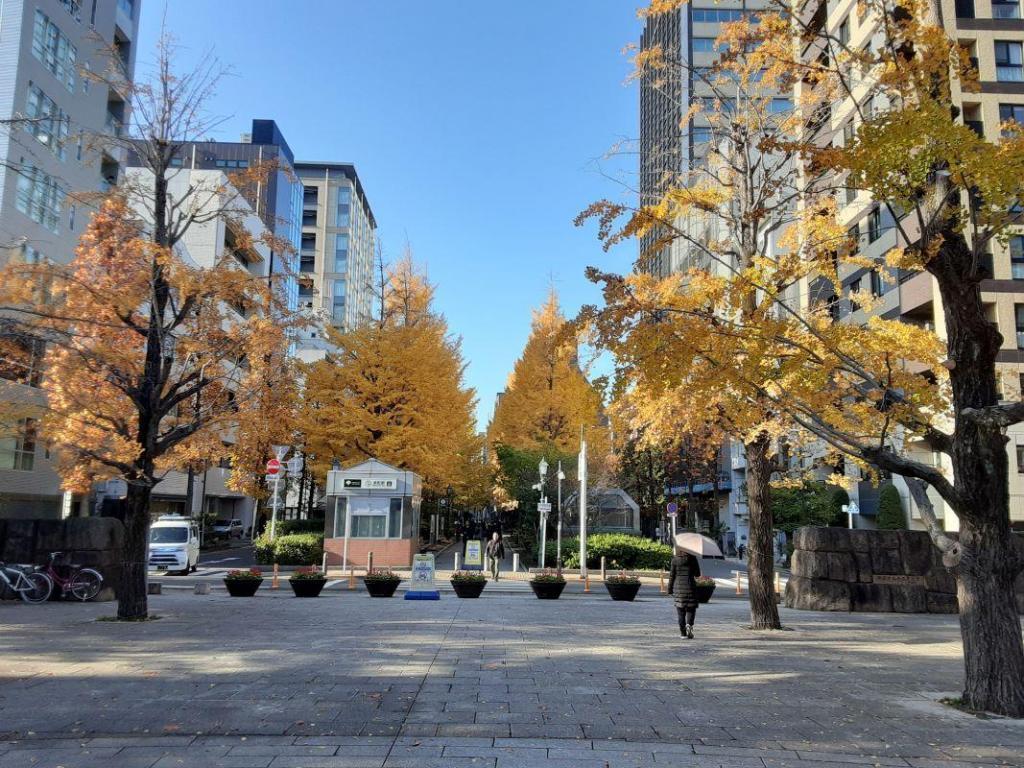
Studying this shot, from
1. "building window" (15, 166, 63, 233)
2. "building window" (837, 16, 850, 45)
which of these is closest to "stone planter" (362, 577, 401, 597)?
"building window" (15, 166, 63, 233)

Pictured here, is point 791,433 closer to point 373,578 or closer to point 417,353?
point 373,578

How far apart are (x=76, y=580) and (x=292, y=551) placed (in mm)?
12216

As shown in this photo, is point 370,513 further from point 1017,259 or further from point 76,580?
point 1017,259

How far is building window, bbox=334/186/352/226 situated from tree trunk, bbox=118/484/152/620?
278 feet

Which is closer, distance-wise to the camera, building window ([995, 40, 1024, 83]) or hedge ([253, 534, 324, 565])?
hedge ([253, 534, 324, 565])

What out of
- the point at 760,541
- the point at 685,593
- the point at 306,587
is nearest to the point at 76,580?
the point at 306,587

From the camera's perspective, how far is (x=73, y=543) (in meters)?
16.1

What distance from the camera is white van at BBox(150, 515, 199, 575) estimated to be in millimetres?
25703

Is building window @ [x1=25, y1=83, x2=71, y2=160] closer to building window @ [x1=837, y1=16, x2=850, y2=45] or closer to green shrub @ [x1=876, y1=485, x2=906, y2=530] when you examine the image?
building window @ [x1=837, y1=16, x2=850, y2=45]

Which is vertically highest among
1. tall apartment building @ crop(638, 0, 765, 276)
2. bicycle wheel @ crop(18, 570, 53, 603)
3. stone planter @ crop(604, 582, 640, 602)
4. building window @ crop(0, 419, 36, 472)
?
tall apartment building @ crop(638, 0, 765, 276)

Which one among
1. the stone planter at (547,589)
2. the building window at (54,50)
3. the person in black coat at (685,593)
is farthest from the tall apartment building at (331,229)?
the person in black coat at (685,593)

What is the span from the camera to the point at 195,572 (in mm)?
27375

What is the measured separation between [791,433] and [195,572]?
2209 cm

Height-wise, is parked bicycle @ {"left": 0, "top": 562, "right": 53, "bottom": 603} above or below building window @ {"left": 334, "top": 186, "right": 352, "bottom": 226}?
below
